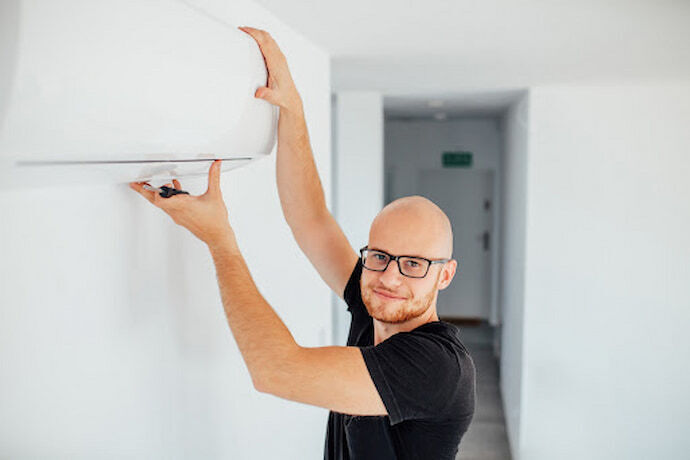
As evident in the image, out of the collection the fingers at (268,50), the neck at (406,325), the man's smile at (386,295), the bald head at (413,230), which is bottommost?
the neck at (406,325)

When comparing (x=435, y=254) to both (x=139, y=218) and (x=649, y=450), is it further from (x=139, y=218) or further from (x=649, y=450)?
(x=649, y=450)

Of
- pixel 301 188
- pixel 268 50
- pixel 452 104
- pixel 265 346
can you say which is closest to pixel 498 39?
pixel 301 188

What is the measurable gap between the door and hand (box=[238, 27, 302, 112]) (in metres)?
6.71

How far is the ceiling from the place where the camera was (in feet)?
6.44

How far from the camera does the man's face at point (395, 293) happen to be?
49.1 inches

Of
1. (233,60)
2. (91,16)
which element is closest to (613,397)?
(233,60)

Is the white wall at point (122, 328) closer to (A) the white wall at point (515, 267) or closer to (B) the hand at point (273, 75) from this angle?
(B) the hand at point (273, 75)

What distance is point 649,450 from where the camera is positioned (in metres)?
4.14

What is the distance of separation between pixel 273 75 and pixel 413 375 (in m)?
0.62

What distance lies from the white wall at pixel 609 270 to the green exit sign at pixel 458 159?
3.09 metres

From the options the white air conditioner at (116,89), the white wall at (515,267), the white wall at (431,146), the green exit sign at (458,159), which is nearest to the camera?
the white air conditioner at (116,89)

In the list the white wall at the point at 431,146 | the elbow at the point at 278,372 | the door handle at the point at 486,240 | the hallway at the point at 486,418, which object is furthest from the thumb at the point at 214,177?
the door handle at the point at 486,240

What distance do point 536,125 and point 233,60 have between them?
3.66 metres

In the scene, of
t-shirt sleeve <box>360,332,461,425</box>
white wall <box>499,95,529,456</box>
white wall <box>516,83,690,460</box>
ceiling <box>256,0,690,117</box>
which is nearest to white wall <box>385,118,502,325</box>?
white wall <box>499,95,529,456</box>
